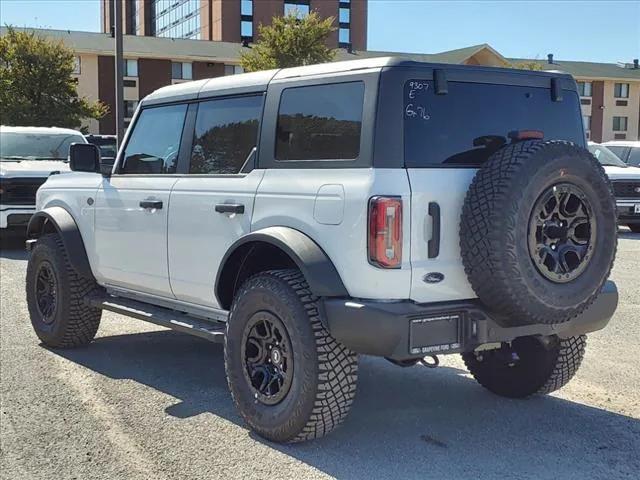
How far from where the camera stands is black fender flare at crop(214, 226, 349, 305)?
3.86 metres

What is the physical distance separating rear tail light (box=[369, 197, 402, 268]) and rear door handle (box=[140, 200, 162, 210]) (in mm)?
1966

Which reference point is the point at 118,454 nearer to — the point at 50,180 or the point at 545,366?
the point at 545,366

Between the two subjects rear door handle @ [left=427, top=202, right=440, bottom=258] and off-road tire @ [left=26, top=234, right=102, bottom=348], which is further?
off-road tire @ [left=26, top=234, right=102, bottom=348]

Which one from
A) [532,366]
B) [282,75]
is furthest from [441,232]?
[532,366]

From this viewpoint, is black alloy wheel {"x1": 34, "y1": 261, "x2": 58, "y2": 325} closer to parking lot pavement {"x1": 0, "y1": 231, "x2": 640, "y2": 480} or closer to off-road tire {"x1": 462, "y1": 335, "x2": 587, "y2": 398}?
parking lot pavement {"x1": 0, "y1": 231, "x2": 640, "y2": 480}

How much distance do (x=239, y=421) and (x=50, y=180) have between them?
126 inches

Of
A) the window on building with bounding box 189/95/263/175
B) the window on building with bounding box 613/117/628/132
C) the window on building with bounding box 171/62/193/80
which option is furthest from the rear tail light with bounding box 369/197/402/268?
the window on building with bounding box 613/117/628/132

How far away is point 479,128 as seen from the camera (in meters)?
4.18

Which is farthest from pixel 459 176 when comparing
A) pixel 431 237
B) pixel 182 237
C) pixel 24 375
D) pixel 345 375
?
pixel 24 375

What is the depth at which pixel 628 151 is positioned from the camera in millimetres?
17375

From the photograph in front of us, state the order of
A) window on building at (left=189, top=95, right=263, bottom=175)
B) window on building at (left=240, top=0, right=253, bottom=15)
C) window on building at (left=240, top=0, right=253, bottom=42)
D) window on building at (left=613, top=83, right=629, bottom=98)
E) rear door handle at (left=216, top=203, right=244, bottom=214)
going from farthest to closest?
window on building at (left=240, top=0, right=253, bottom=15) < window on building at (left=240, top=0, right=253, bottom=42) < window on building at (left=613, top=83, right=629, bottom=98) < window on building at (left=189, top=95, right=263, bottom=175) < rear door handle at (left=216, top=203, right=244, bottom=214)

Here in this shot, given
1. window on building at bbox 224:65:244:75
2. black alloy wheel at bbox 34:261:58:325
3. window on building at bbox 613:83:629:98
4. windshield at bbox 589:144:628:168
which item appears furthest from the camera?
window on building at bbox 613:83:629:98

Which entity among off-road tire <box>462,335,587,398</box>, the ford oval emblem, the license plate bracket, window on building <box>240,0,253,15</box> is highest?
window on building <box>240,0,253,15</box>

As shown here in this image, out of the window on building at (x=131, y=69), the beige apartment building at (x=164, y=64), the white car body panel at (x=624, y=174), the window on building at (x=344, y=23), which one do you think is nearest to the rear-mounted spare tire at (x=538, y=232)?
the white car body panel at (x=624, y=174)
